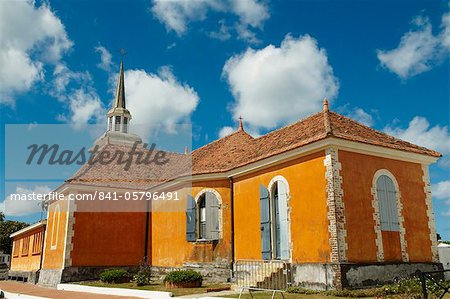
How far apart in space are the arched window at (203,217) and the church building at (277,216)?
5 centimetres

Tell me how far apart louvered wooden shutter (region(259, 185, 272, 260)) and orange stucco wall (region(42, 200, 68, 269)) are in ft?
36.0

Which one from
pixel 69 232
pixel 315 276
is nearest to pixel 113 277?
pixel 69 232

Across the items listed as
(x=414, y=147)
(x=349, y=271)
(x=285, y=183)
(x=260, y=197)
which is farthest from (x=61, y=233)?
(x=414, y=147)

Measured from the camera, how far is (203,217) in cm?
1936

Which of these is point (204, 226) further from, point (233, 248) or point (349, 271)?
point (349, 271)

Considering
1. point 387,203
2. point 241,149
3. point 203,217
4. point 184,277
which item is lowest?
point 184,277

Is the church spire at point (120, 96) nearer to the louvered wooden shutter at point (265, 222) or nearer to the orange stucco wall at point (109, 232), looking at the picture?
the orange stucco wall at point (109, 232)

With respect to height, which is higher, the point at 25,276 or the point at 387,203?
the point at 387,203

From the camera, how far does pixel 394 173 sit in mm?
15727

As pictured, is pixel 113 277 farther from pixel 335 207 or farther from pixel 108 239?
pixel 335 207

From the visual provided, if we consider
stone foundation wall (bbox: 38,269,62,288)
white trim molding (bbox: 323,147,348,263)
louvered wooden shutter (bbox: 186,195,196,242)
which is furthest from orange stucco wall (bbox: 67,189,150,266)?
white trim molding (bbox: 323,147,348,263)

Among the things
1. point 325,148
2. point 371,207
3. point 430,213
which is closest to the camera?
point 325,148

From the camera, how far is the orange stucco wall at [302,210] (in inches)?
552

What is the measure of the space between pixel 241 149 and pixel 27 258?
711 inches
